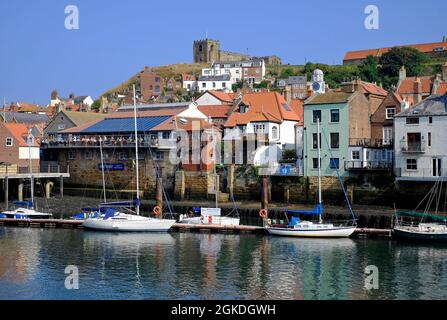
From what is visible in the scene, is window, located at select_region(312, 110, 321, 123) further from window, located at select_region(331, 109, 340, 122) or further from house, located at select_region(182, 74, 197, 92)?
house, located at select_region(182, 74, 197, 92)

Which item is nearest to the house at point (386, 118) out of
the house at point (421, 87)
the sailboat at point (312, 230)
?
the house at point (421, 87)

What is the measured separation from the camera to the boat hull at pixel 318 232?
46.6 m

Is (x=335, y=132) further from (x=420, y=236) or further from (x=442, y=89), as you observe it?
(x=442, y=89)

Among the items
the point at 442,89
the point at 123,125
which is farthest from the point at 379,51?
the point at 123,125

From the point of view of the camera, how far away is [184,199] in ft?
219

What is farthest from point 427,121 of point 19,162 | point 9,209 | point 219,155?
point 19,162

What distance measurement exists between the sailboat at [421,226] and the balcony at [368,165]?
572 cm

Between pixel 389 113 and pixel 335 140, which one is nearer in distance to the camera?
pixel 335 140

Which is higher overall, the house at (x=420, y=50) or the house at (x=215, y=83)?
the house at (x=420, y=50)

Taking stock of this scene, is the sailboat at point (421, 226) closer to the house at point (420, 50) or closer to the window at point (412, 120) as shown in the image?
the window at point (412, 120)

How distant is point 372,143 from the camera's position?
62.1m

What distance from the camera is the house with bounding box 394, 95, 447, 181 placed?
54.7 metres

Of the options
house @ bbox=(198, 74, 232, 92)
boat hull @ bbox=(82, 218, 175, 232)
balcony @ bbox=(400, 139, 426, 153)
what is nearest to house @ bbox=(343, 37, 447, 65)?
house @ bbox=(198, 74, 232, 92)

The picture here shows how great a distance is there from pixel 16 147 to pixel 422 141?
46780 mm
